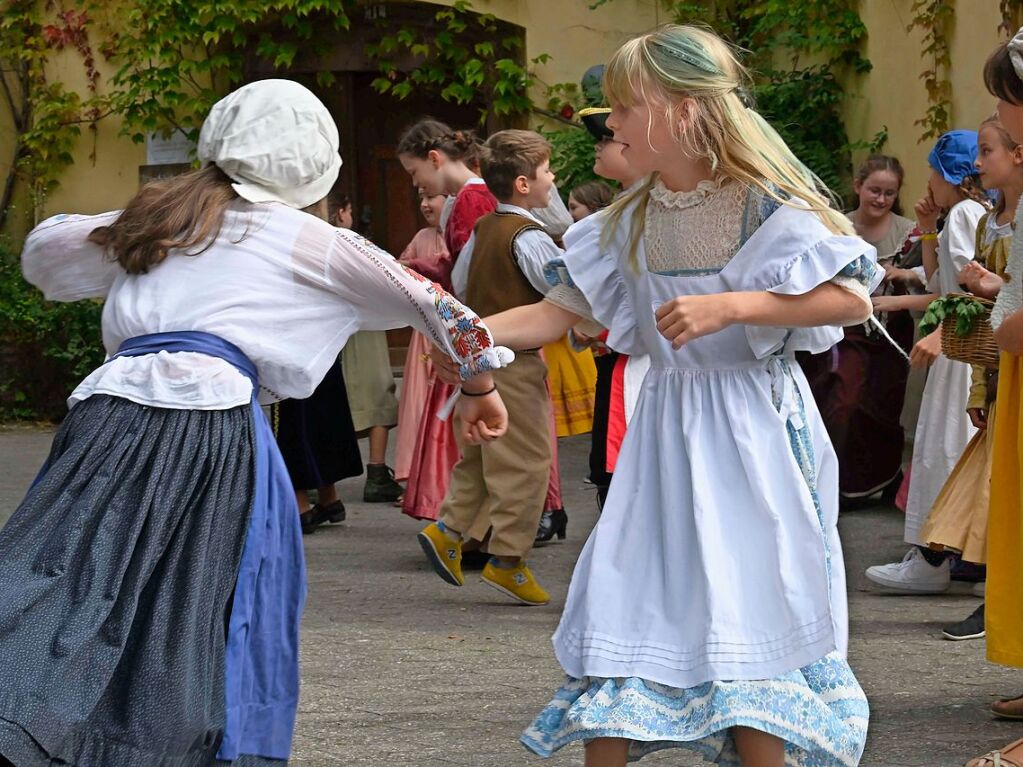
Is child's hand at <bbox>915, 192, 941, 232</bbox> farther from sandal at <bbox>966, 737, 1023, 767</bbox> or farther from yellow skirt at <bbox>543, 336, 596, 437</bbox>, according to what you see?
sandal at <bbox>966, 737, 1023, 767</bbox>

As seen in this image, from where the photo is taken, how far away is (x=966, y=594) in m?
5.64

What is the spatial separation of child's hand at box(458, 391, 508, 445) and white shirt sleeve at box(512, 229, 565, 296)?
2.42 metres

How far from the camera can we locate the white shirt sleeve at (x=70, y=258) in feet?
9.96

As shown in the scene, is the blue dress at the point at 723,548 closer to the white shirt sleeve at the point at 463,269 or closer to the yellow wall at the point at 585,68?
the white shirt sleeve at the point at 463,269

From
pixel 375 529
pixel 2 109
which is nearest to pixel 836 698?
pixel 375 529

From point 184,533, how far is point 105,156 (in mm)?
9954

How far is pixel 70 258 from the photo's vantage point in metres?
3.06

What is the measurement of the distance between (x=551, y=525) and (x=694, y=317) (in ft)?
13.4

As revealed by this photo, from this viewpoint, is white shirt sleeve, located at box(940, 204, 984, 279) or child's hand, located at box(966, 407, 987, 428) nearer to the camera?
child's hand, located at box(966, 407, 987, 428)

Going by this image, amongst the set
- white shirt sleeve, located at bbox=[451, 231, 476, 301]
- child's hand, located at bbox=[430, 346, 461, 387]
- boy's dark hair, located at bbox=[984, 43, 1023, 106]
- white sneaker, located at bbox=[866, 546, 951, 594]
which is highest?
boy's dark hair, located at bbox=[984, 43, 1023, 106]

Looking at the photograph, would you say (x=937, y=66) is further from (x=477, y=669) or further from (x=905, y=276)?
(x=477, y=669)

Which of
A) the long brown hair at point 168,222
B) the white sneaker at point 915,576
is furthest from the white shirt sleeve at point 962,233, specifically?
the long brown hair at point 168,222

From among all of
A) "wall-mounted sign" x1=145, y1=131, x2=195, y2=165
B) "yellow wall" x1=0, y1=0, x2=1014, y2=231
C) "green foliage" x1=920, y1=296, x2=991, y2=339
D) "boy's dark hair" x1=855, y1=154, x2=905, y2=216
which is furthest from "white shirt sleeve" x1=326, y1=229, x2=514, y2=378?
"wall-mounted sign" x1=145, y1=131, x2=195, y2=165

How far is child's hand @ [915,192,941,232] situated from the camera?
6.34 metres
